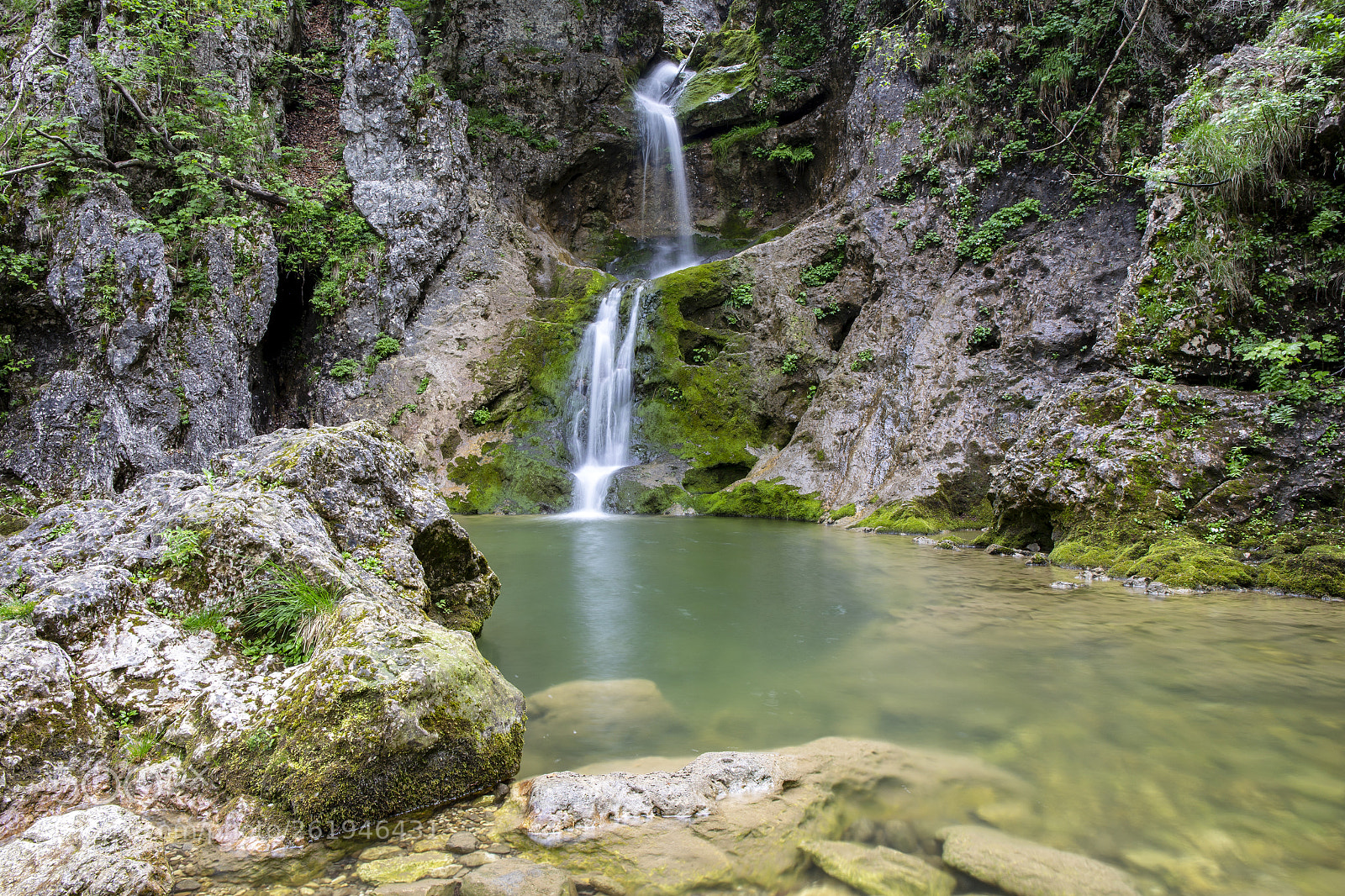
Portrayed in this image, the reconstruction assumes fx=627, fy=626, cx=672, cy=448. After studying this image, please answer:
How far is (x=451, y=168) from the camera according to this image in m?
17.2

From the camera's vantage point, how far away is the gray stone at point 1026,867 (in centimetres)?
213

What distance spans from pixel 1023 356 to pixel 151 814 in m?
12.8

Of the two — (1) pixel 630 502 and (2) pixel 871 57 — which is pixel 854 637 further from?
(2) pixel 871 57

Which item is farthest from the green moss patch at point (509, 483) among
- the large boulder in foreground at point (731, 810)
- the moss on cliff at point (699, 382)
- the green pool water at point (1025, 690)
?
the large boulder in foreground at point (731, 810)

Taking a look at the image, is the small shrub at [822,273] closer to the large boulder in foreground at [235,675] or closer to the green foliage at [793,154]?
the green foliage at [793,154]

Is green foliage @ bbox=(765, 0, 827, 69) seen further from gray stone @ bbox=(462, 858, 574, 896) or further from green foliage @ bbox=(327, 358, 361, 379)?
gray stone @ bbox=(462, 858, 574, 896)

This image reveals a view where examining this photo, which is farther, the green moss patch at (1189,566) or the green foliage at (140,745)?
the green moss patch at (1189,566)

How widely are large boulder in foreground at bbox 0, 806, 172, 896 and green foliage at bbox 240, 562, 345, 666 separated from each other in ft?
2.98

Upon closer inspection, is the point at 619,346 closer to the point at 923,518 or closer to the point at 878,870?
the point at 923,518

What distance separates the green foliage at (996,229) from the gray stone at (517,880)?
45.8 ft

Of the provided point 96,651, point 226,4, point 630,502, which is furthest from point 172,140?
point 96,651

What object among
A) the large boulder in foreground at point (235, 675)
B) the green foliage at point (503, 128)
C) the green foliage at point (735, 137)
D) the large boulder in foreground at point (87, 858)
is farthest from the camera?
the green foliage at point (735, 137)

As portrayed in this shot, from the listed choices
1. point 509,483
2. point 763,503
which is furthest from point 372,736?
point 509,483

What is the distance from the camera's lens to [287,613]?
305 cm
